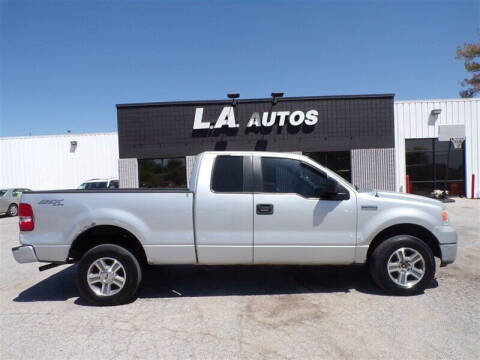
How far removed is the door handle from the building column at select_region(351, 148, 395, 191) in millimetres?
11008

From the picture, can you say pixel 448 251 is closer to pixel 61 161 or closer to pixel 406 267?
pixel 406 267

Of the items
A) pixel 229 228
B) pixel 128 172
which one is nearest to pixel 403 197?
pixel 229 228

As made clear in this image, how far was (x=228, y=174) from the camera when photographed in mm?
3695

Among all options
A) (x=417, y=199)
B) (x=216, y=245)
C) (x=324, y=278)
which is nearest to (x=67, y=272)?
(x=216, y=245)

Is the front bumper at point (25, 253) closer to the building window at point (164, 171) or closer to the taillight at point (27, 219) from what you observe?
the taillight at point (27, 219)

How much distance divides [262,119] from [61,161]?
14518mm

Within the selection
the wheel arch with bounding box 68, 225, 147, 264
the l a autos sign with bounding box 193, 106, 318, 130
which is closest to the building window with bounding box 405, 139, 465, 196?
the l a autos sign with bounding box 193, 106, 318, 130

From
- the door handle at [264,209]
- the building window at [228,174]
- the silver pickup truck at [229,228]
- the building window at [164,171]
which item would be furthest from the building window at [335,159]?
the door handle at [264,209]

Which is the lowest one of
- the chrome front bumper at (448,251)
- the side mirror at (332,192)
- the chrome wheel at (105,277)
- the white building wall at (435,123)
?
the chrome wheel at (105,277)

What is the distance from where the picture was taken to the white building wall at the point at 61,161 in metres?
18.5

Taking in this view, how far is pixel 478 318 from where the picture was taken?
9.93 feet

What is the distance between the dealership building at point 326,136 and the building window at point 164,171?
2.0 inches

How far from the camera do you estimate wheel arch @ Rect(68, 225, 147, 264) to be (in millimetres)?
3600

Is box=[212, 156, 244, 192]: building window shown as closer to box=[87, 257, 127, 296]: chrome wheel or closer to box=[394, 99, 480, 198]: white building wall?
box=[87, 257, 127, 296]: chrome wheel
